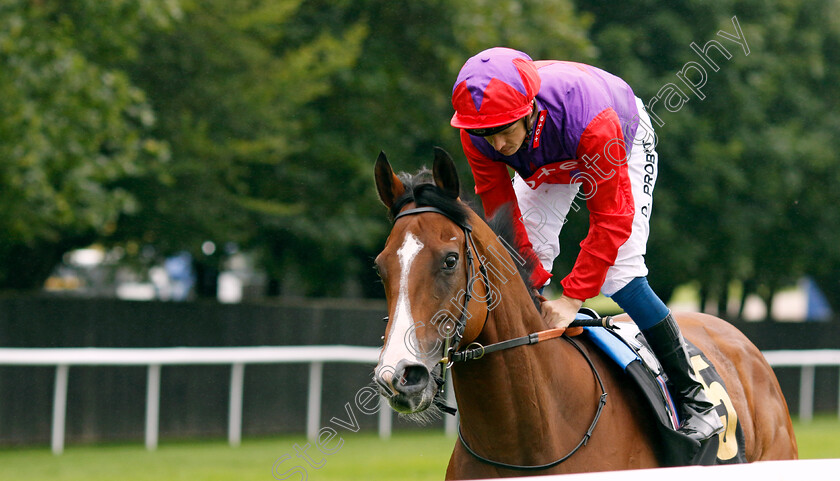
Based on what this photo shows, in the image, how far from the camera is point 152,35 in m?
10.2

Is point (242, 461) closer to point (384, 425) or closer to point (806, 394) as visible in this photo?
point (384, 425)

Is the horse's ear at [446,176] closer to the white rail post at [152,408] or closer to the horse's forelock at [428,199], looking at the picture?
the horse's forelock at [428,199]

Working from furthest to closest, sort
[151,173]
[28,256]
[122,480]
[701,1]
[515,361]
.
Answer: [701,1] → [28,256] → [151,173] → [122,480] → [515,361]

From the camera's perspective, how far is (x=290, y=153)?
10711mm

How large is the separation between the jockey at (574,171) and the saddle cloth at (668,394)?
0.24 ft

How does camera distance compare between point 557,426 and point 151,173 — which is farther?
point 151,173

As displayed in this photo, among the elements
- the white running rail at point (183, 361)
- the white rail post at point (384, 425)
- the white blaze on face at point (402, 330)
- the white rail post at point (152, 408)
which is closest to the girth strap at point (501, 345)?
the white blaze on face at point (402, 330)

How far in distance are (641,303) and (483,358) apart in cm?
81

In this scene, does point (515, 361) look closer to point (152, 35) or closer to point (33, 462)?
point (33, 462)

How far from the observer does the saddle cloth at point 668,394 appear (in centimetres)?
316

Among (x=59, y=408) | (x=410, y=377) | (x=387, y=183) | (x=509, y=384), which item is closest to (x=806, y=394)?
(x=59, y=408)

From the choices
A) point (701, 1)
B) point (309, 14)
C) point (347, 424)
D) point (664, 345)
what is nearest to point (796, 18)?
point (701, 1)

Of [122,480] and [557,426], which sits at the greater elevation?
[557,426]

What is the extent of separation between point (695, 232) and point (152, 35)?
752 cm
